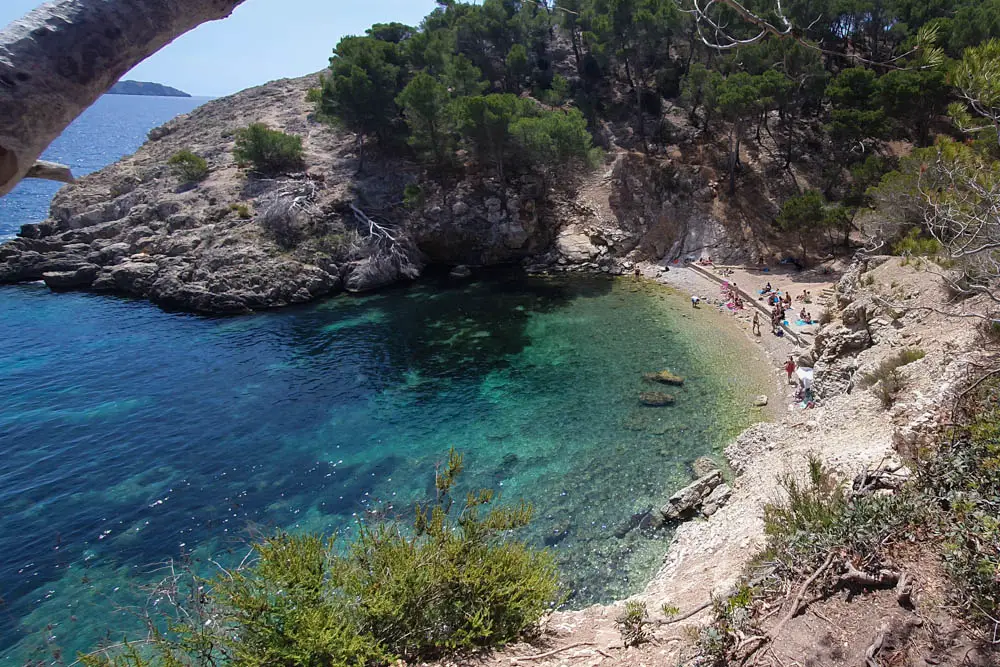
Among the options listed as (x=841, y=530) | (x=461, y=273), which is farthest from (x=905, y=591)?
(x=461, y=273)

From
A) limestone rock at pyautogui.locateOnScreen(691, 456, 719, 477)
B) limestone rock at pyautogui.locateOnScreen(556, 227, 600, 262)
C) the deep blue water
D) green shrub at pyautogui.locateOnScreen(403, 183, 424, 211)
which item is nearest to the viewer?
the deep blue water

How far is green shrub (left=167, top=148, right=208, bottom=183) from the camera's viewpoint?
4416 centimetres

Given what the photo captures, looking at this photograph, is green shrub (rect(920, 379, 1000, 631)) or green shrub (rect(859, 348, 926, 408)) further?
green shrub (rect(859, 348, 926, 408))

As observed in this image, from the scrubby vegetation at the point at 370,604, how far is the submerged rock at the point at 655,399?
12823 millimetres

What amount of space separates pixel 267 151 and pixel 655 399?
3825 centimetres

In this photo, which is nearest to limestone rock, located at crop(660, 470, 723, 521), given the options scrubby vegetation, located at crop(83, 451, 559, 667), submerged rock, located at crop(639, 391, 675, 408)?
submerged rock, located at crop(639, 391, 675, 408)

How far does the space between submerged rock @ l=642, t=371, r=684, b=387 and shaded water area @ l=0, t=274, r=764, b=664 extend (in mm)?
455

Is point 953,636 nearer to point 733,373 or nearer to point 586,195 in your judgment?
point 733,373

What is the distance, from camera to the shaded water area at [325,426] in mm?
15188

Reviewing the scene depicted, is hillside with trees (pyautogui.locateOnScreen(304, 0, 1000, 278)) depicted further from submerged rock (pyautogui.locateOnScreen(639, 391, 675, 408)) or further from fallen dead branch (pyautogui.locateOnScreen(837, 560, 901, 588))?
fallen dead branch (pyautogui.locateOnScreen(837, 560, 901, 588))

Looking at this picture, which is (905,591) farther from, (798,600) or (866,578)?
(798,600)

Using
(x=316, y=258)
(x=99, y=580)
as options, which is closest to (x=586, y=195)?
(x=316, y=258)

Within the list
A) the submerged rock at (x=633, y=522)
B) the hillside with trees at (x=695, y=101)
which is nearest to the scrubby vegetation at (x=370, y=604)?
the submerged rock at (x=633, y=522)

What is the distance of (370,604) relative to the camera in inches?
297
